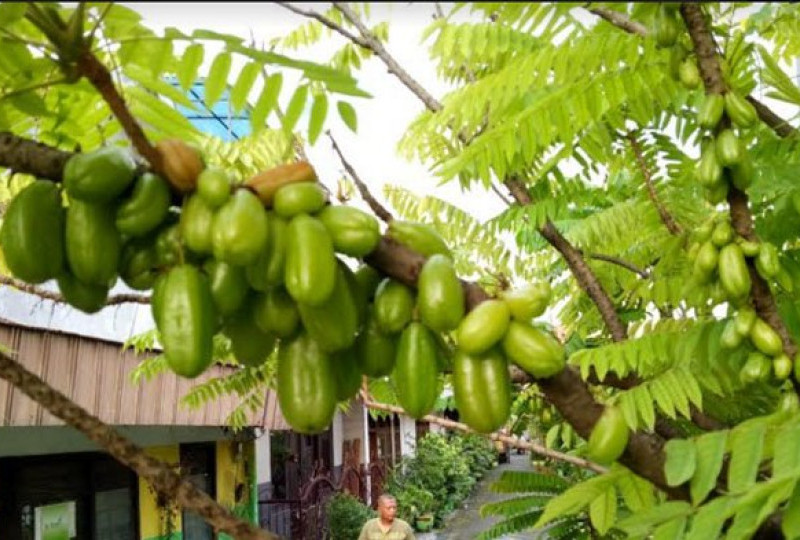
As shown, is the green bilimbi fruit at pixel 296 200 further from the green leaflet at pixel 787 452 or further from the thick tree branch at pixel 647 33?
the thick tree branch at pixel 647 33

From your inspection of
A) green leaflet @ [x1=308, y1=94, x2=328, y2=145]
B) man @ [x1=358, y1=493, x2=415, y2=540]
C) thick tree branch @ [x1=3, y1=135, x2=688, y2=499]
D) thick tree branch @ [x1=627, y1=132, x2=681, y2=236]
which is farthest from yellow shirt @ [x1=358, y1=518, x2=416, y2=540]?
thick tree branch @ [x1=3, y1=135, x2=688, y2=499]

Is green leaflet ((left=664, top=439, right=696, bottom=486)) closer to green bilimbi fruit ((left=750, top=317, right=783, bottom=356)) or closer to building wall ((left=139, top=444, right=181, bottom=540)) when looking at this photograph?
green bilimbi fruit ((left=750, top=317, right=783, bottom=356))

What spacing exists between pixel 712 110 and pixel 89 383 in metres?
5.02

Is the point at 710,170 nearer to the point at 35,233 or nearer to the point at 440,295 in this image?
the point at 440,295

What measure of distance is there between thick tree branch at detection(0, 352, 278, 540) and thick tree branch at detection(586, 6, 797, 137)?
1.33 metres

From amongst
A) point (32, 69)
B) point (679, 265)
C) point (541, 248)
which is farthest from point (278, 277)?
point (541, 248)

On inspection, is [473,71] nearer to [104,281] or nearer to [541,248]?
[541,248]

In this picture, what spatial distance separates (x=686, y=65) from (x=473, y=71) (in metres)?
Result: 2.06

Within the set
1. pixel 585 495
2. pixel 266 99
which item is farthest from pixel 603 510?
pixel 266 99

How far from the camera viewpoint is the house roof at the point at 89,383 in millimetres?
4738

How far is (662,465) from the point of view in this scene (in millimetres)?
1154

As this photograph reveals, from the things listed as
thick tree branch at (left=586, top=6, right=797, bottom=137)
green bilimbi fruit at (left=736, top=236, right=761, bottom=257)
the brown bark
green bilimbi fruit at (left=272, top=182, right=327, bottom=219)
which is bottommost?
green bilimbi fruit at (left=272, top=182, right=327, bottom=219)

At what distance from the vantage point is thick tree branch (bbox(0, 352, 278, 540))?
0.97 metres

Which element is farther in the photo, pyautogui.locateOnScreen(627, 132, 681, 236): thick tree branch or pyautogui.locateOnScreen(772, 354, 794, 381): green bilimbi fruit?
pyautogui.locateOnScreen(627, 132, 681, 236): thick tree branch
